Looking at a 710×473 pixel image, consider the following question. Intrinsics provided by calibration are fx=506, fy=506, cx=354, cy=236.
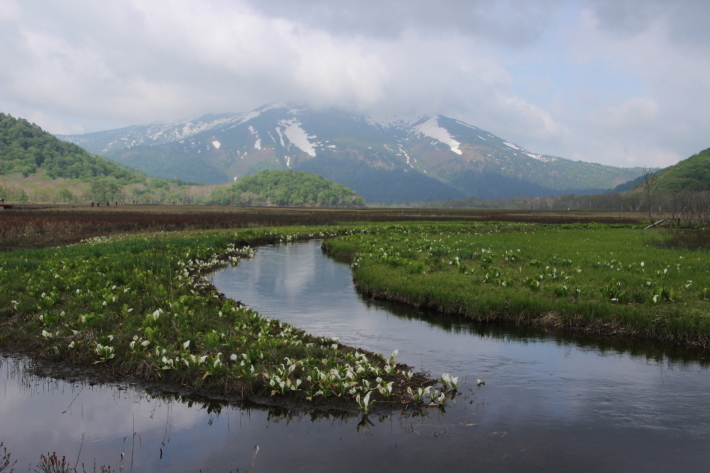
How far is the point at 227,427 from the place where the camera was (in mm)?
9789

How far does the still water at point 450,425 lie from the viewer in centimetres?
866

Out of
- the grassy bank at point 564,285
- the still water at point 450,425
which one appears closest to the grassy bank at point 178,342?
the still water at point 450,425

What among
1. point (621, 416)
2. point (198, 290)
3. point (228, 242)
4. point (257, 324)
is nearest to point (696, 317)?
point (621, 416)

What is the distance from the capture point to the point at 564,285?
19.8 metres

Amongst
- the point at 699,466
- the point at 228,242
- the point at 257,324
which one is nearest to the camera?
the point at 699,466

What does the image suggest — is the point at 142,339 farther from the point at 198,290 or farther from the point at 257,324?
the point at 198,290

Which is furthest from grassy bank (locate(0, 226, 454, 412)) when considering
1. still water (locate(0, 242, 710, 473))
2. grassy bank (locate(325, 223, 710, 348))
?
grassy bank (locate(325, 223, 710, 348))

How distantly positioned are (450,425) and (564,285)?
11.9 meters

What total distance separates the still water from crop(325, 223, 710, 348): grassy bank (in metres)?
1.82

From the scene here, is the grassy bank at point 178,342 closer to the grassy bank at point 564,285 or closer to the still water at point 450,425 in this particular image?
the still water at point 450,425

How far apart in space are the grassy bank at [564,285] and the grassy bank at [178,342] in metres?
7.22

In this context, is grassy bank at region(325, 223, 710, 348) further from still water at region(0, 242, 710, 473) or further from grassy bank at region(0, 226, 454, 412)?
grassy bank at region(0, 226, 454, 412)

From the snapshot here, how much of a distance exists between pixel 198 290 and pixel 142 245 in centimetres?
1126

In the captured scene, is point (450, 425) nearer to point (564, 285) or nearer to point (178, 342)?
point (178, 342)
